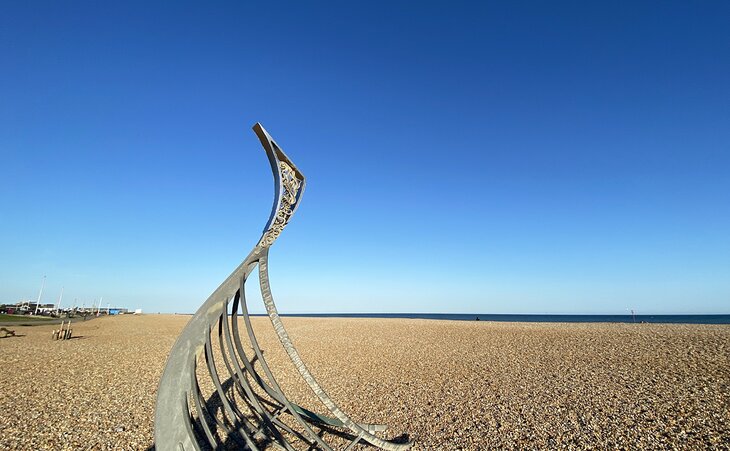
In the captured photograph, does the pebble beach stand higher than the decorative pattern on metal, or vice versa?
the decorative pattern on metal

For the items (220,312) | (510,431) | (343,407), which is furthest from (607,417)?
(220,312)

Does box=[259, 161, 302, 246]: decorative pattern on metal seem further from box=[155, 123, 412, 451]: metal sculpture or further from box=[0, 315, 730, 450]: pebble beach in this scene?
box=[0, 315, 730, 450]: pebble beach

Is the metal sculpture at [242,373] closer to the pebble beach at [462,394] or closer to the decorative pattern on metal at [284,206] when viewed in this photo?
the decorative pattern on metal at [284,206]

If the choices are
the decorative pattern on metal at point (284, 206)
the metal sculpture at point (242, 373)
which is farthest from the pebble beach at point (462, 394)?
the decorative pattern on metal at point (284, 206)

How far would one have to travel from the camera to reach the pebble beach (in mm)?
7781

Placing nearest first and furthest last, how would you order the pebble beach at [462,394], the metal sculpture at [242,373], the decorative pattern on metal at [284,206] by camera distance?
the metal sculpture at [242,373], the decorative pattern on metal at [284,206], the pebble beach at [462,394]

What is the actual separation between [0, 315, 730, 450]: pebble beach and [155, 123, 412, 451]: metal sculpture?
1.78m

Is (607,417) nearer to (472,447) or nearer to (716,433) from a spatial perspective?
(716,433)

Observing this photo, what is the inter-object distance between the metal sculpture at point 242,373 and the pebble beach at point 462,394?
1.78 m

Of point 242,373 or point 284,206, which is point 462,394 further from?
point 284,206

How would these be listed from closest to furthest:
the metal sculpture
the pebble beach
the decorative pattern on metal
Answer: the metal sculpture
the decorative pattern on metal
the pebble beach

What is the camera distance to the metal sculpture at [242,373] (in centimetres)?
492

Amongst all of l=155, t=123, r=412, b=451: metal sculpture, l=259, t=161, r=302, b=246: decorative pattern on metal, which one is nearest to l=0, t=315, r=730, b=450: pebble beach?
l=155, t=123, r=412, b=451: metal sculpture

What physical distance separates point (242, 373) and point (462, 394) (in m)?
7.77
